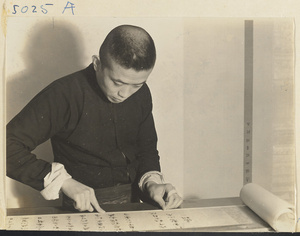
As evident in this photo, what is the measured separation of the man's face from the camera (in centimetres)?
102

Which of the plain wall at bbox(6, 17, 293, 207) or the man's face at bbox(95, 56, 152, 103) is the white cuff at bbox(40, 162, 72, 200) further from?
the man's face at bbox(95, 56, 152, 103)

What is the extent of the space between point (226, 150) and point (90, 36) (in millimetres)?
399

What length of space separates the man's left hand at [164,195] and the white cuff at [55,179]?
18 cm

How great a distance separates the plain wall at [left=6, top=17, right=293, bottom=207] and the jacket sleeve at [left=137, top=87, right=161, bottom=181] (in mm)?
14

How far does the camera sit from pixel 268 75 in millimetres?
1093

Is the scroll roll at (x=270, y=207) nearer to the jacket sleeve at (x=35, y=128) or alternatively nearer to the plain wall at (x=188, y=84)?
the plain wall at (x=188, y=84)

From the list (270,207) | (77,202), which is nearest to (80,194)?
(77,202)

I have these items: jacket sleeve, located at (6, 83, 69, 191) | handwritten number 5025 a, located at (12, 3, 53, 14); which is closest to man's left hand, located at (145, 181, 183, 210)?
jacket sleeve, located at (6, 83, 69, 191)

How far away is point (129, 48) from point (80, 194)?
331mm

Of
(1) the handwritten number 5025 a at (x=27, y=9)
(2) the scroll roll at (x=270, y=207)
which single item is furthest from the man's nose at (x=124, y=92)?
(2) the scroll roll at (x=270, y=207)

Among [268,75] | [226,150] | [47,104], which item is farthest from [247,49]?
[47,104]

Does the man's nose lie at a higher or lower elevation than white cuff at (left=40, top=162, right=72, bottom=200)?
higher

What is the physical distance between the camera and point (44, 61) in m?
1.04

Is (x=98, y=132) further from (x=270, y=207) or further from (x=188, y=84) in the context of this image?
(x=270, y=207)
